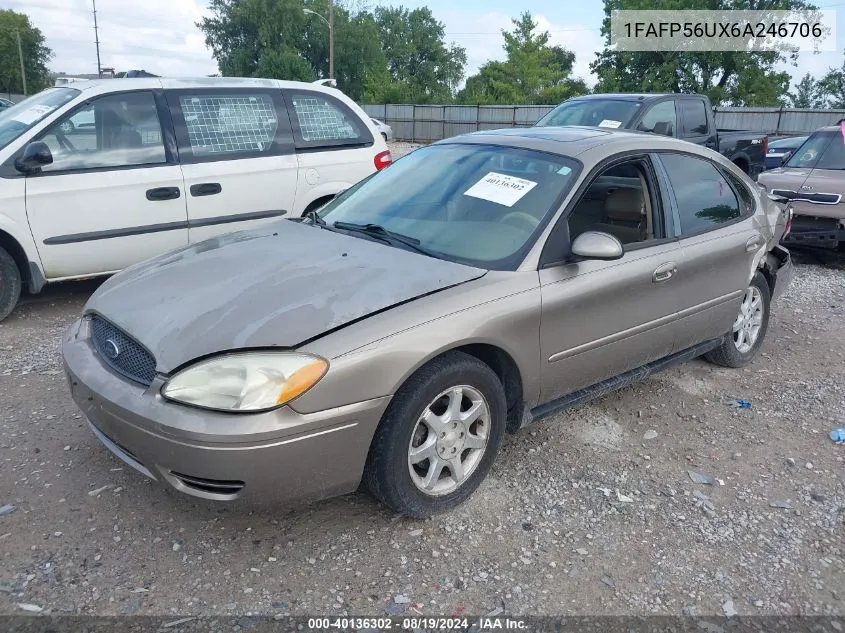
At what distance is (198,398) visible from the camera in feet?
7.93

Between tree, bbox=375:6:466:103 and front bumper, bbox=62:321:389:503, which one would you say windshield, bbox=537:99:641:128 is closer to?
front bumper, bbox=62:321:389:503

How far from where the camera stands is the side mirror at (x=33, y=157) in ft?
15.8

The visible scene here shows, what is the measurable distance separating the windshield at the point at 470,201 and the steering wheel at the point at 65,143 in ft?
7.92

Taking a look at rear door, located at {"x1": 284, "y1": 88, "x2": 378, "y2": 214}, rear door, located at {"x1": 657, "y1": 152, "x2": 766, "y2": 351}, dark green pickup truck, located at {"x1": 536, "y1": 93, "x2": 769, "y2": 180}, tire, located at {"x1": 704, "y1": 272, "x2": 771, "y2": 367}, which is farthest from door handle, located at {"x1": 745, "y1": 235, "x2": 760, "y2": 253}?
dark green pickup truck, located at {"x1": 536, "y1": 93, "x2": 769, "y2": 180}

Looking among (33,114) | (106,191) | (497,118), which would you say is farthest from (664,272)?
(497,118)

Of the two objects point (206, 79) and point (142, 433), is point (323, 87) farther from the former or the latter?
point (142, 433)

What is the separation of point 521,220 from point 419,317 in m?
0.90

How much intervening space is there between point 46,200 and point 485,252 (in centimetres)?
357

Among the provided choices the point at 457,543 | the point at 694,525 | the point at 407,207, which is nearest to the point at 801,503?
the point at 694,525

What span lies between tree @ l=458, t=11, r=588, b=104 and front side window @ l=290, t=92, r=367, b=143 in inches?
1724

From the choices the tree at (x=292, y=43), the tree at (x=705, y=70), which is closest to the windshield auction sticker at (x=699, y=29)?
the tree at (x=705, y=70)

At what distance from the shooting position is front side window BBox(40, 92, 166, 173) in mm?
5098

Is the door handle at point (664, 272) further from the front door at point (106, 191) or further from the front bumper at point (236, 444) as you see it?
the front door at point (106, 191)

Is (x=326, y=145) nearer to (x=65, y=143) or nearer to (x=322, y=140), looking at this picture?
(x=322, y=140)
